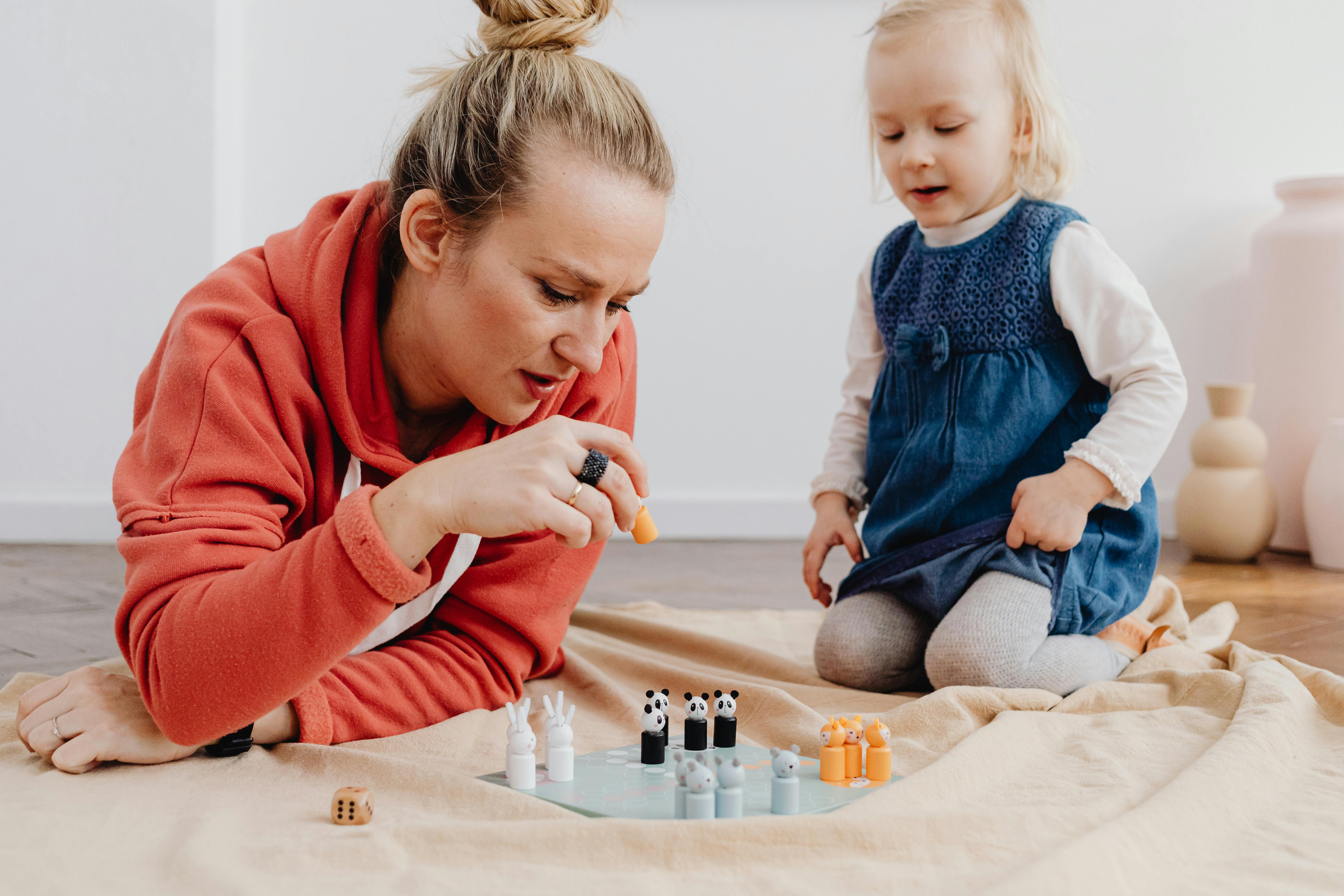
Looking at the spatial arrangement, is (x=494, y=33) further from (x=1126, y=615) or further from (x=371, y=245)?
(x=1126, y=615)

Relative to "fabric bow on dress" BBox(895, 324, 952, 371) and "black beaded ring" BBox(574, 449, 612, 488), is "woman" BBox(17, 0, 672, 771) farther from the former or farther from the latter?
"fabric bow on dress" BBox(895, 324, 952, 371)

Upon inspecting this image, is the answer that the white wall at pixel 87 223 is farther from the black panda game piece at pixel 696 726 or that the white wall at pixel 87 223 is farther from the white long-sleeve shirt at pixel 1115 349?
the black panda game piece at pixel 696 726

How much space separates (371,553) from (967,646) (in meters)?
0.70

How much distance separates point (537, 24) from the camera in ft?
3.52

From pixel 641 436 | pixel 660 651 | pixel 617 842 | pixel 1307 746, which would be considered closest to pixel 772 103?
pixel 641 436

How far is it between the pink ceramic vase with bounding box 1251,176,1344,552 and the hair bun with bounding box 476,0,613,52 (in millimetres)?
2034

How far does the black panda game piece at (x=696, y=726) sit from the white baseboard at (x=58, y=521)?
1.95 m

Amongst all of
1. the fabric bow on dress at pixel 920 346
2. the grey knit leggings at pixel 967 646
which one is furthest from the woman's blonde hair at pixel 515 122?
the grey knit leggings at pixel 967 646

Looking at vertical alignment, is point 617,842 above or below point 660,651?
above

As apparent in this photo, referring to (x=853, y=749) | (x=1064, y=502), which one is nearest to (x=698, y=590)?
(x=1064, y=502)

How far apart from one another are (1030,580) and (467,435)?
656 mm

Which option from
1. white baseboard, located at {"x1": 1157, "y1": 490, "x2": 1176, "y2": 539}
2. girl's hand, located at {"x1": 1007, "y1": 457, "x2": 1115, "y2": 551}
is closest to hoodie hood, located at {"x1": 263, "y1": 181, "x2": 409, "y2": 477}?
Answer: girl's hand, located at {"x1": 1007, "y1": 457, "x2": 1115, "y2": 551}

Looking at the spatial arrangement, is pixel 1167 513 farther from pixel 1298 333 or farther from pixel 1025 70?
pixel 1025 70

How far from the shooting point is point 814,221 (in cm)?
285
